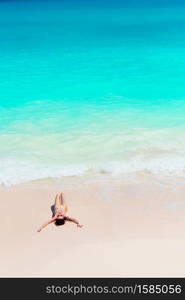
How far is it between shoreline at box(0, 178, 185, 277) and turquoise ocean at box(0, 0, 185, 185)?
795 mm

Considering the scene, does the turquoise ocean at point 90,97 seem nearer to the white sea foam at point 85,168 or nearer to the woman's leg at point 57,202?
the white sea foam at point 85,168

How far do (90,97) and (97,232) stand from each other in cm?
655

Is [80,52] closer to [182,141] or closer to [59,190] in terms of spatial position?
[182,141]

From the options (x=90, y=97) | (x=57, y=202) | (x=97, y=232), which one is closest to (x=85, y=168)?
(x=57, y=202)

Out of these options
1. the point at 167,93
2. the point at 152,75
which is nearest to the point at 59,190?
the point at 167,93

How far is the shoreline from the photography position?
19.2 feet

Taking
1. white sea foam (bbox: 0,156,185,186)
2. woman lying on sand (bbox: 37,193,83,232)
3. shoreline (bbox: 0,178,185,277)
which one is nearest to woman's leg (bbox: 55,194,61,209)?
woman lying on sand (bbox: 37,193,83,232)

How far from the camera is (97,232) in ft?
21.5

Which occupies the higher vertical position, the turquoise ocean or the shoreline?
the turquoise ocean

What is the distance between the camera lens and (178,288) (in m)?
5.39

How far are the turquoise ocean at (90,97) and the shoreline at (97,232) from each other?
2.61 ft

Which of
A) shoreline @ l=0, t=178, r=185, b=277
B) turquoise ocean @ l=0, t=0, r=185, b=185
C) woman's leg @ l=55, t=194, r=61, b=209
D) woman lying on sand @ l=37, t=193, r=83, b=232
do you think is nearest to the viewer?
shoreline @ l=0, t=178, r=185, b=277

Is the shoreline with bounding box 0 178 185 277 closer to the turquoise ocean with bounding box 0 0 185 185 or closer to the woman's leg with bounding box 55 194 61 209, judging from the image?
the woman's leg with bounding box 55 194 61 209

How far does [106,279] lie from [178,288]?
0.91 meters
